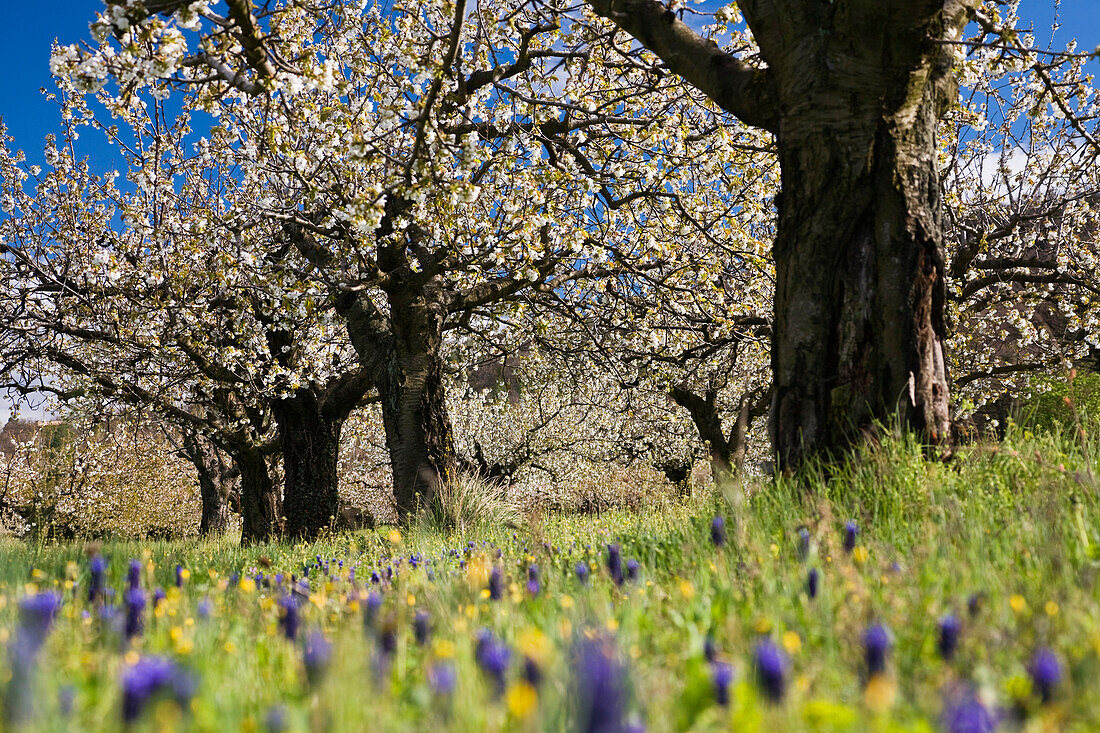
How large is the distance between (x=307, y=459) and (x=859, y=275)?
10606mm

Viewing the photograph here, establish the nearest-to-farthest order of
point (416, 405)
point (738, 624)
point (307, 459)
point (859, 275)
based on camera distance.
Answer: point (738, 624) < point (859, 275) < point (416, 405) < point (307, 459)

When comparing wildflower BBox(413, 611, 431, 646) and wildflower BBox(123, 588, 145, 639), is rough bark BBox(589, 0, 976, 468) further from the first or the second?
wildflower BBox(123, 588, 145, 639)

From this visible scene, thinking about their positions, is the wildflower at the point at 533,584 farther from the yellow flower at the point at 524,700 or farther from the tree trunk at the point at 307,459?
the tree trunk at the point at 307,459

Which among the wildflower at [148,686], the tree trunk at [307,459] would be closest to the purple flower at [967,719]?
the wildflower at [148,686]

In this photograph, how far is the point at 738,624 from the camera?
2090 millimetres

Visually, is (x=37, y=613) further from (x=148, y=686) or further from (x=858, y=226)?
(x=858, y=226)

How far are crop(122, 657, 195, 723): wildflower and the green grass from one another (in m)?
0.03

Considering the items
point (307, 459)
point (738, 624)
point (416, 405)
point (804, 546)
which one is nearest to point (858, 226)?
point (804, 546)

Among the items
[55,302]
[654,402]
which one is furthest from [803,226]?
[654,402]

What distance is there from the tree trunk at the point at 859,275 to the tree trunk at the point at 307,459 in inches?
384

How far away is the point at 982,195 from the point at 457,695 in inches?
504

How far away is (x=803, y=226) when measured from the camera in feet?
15.7

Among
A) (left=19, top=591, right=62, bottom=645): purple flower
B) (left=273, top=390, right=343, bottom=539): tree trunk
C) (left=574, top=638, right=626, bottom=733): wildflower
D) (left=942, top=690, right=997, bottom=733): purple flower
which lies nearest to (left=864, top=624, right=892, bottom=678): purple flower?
(left=942, top=690, right=997, bottom=733): purple flower

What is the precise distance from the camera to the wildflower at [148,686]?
119 cm
